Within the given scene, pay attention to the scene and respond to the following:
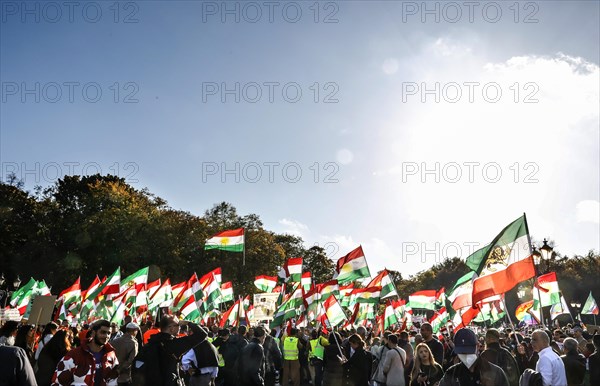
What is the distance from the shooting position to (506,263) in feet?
30.9

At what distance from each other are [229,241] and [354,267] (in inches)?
403

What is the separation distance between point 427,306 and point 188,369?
18995mm

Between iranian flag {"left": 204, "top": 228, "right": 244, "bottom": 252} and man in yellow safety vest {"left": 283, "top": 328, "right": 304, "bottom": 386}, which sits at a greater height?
iranian flag {"left": 204, "top": 228, "right": 244, "bottom": 252}

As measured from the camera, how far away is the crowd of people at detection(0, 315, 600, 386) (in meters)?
5.66

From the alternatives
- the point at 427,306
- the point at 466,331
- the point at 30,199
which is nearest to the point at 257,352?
the point at 466,331

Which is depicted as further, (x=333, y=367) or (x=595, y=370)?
(x=333, y=367)

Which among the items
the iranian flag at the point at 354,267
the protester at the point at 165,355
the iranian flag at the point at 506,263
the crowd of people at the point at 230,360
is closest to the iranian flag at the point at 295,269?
the iranian flag at the point at 354,267

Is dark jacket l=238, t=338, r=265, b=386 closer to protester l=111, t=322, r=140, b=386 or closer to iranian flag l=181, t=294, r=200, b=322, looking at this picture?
protester l=111, t=322, r=140, b=386

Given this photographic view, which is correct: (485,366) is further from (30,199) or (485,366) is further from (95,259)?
(30,199)

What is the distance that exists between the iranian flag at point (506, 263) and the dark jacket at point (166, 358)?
537cm

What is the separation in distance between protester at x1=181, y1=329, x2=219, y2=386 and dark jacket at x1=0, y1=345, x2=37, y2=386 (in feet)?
12.6

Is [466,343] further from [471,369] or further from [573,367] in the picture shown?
[573,367]

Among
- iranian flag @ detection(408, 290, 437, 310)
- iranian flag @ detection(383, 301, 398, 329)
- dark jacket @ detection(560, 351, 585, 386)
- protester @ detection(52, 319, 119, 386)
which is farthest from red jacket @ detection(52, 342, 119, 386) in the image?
iranian flag @ detection(408, 290, 437, 310)

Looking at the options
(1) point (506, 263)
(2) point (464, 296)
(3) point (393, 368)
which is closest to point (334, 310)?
(2) point (464, 296)
